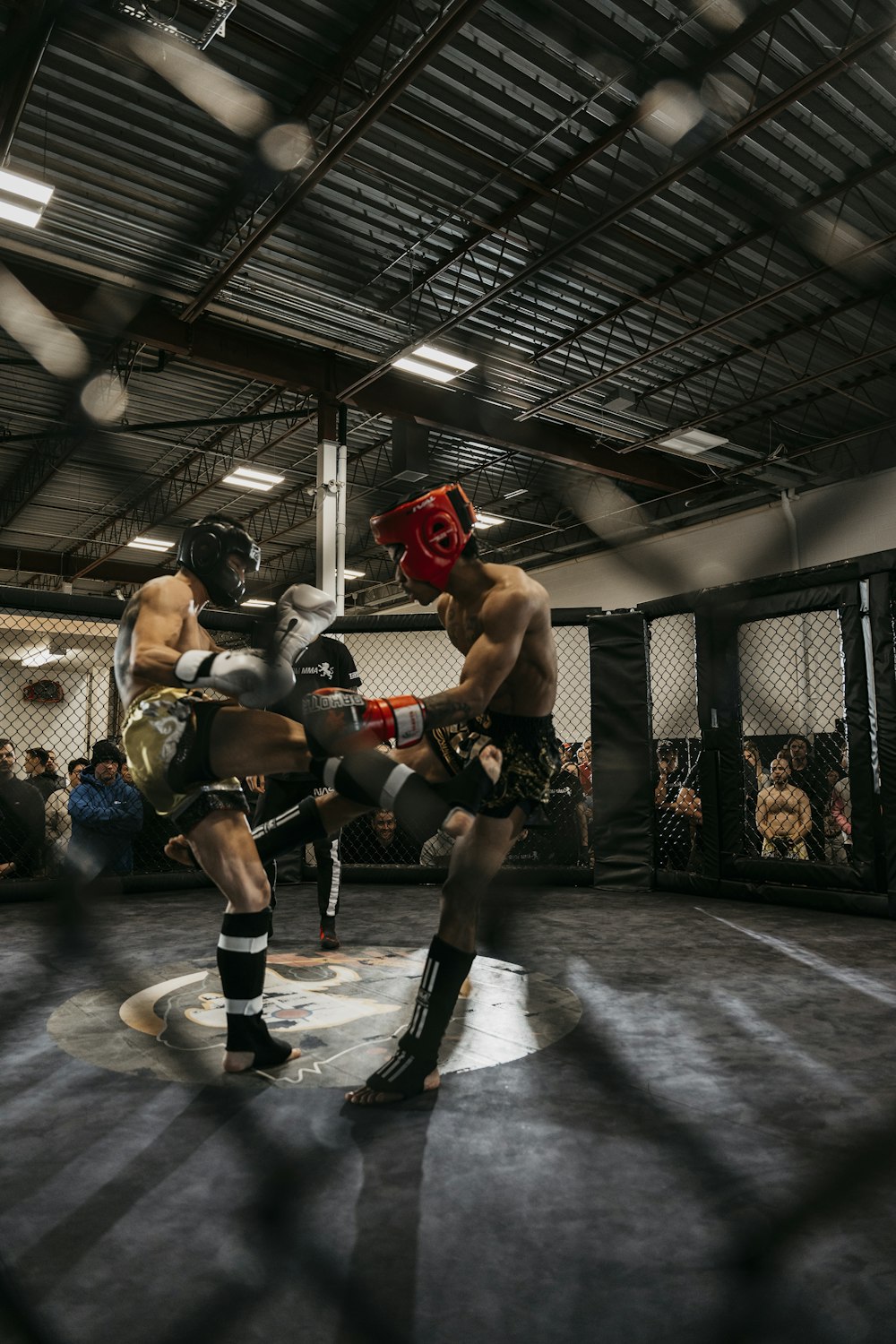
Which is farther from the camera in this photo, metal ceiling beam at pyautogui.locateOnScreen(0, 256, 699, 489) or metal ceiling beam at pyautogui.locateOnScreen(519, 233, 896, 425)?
metal ceiling beam at pyautogui.locateOnScreen(0, 256, 699, 489)

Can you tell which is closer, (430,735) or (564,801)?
(430,735)

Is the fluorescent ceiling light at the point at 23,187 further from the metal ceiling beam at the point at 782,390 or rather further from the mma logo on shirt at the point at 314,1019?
the metal ceiling beam at the point at 782,390

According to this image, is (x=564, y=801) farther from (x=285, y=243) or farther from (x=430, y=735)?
(x=285, y=243)

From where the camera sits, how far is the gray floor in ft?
3.53

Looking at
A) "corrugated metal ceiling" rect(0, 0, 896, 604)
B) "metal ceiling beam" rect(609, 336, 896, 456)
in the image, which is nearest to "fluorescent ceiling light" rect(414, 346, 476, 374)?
"corrugated metal ceiling" rect(0, 0, 896, 604)

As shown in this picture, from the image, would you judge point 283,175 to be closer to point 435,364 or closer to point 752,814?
point 435,364

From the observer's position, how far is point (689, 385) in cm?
845

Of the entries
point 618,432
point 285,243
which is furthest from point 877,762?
point 618,432

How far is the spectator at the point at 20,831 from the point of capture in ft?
15.4

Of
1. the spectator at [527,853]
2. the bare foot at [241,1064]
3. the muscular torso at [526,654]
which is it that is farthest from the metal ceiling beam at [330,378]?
the bare foot at [241,1064]

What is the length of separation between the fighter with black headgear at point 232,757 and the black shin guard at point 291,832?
135mm

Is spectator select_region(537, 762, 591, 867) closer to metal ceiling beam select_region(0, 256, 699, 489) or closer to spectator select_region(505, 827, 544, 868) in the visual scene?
spectator select_region(505, 827, 544, 868)

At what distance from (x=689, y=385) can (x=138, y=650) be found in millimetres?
7611

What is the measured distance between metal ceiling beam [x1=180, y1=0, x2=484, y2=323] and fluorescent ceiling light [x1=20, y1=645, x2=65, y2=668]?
30.5ft
